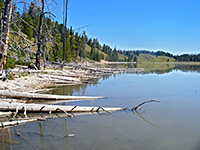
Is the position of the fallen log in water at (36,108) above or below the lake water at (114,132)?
above

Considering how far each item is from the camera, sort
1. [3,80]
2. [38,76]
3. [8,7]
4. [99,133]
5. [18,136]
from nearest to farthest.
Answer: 1. [18,136]
2. [99,133]
3. [8,7]
4. [3,80]
5. [38,76]

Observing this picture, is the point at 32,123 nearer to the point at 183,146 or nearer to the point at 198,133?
the point at 183,146

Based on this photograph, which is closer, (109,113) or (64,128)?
(64,128)

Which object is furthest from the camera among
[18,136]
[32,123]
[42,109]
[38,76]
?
[38,76]

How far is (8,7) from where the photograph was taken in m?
7.97

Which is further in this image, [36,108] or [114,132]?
[36,108]

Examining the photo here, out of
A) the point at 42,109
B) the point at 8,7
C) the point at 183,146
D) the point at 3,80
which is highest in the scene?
the point at 8,7

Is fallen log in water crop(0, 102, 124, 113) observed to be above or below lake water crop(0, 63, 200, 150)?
above

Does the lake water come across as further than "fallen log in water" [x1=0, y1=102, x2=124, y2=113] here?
No

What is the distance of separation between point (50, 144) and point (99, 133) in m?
1.47

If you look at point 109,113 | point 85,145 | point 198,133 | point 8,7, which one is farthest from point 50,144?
point 8,7

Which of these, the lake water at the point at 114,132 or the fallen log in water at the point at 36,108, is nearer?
the lake water at the point at 114,132

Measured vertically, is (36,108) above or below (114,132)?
above

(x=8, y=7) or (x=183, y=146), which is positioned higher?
(x=8, y=7)
